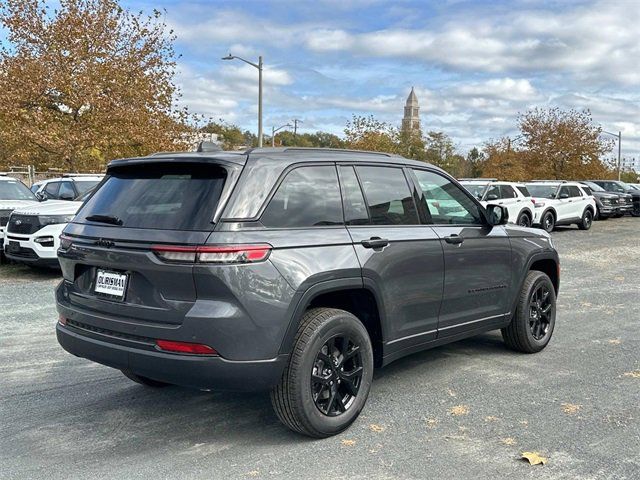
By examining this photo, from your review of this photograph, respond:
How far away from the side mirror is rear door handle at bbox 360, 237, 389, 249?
4.87 feet

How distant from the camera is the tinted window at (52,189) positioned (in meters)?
14.5

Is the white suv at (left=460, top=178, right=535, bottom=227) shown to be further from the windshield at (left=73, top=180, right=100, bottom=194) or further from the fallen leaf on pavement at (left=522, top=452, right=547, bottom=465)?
the fallen leaf on pavement at (left=522, top=452, right=547, bottom=465)

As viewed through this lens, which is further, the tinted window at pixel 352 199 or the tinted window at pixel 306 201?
the tinted window at pixel 352 199

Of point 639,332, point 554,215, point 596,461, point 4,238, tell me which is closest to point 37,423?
point 596,461

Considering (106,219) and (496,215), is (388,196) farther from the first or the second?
(106,219)

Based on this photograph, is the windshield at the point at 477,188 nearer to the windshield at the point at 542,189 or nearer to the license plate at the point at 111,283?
the windshield at the point at 542,189

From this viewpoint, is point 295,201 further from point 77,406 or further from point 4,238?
point 4,238

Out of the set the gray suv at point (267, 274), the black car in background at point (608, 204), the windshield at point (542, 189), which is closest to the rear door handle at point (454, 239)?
the gray suv at point (267, 274)

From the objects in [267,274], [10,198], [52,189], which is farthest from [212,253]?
[52,189]

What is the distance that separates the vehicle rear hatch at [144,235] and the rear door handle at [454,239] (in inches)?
73.5

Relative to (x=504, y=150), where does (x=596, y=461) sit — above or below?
below

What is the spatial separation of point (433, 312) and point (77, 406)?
2.74 metres

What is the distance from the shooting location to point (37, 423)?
13.8 feet

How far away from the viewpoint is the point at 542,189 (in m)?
22.0
